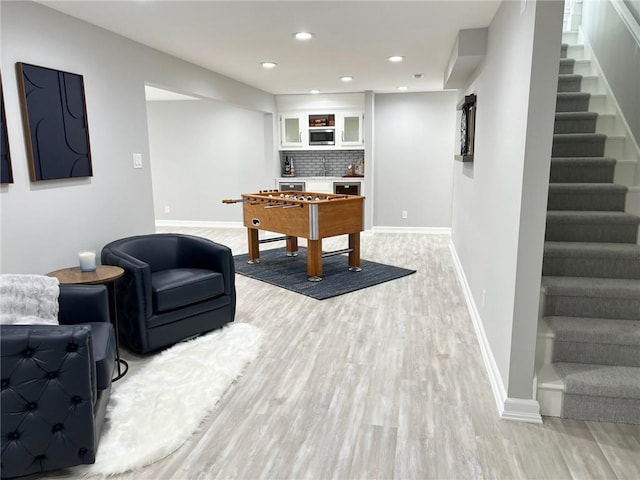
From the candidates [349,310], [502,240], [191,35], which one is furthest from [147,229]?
[502,240]

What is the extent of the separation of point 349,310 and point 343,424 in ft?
5.69

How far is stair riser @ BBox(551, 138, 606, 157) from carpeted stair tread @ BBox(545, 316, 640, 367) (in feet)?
5.11

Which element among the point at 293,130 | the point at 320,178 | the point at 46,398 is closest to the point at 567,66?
the point at 320,178

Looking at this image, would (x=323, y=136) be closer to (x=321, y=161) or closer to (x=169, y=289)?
(x=321, y=161)

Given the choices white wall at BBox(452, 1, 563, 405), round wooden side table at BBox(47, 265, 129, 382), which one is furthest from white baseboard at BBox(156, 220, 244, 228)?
white wall at BBox(452, 1, 563, 405)

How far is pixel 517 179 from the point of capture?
2242 mm

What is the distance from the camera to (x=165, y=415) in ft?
7.69

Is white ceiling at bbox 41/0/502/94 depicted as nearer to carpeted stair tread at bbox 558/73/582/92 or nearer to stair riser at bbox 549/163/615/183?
carpeted stair tread at bbox 558/73/582/92

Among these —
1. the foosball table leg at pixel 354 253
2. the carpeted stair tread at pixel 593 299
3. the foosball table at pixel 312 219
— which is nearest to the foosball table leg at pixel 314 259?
the foosball table at pixel 312 219

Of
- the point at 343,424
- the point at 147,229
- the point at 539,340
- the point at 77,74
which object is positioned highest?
the point at 77,74

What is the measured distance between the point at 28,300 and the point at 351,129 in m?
6.04

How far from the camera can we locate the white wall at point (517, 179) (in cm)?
203

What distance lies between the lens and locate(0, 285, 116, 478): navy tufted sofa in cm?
176

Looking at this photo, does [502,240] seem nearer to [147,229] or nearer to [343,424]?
[343,424]
